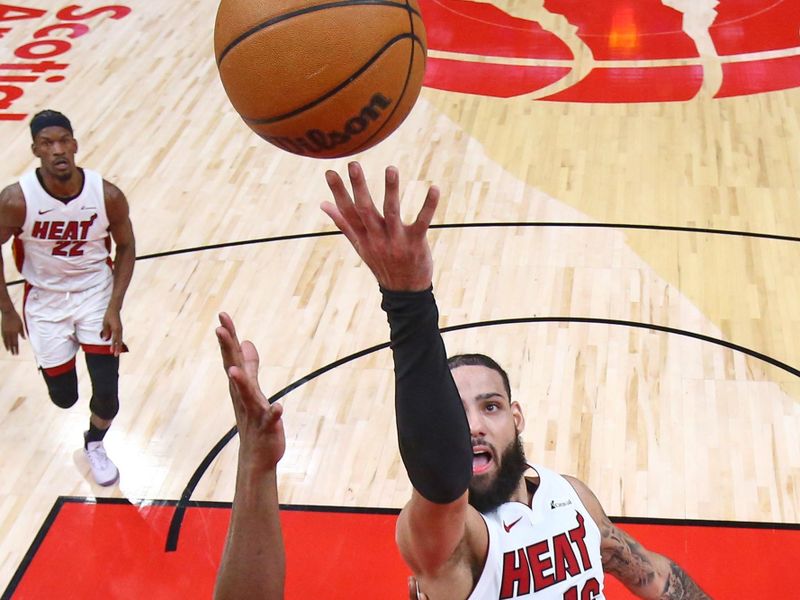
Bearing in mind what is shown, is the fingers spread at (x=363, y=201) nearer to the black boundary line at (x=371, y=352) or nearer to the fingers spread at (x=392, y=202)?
the fingers spread at (x=392, y=202)

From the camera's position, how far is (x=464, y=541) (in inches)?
116

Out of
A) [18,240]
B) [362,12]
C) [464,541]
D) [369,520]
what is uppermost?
[362,12]

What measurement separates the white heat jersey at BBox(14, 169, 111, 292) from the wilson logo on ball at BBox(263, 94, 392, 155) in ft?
7.74

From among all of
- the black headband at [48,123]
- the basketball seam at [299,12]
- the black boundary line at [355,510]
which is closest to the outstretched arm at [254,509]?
the basketball seam at [299,12]

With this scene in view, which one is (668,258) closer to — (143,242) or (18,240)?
(143,242)

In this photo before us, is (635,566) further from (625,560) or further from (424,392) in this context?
(424,392)

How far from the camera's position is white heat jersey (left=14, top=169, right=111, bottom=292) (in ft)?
17.0

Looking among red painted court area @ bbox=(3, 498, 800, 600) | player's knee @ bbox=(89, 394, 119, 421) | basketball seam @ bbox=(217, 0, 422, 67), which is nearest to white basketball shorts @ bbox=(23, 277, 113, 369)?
player's knee @ bbox=(89, 394, 119, 421)

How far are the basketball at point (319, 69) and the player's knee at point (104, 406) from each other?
253cm

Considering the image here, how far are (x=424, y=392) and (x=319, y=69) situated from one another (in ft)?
3.98

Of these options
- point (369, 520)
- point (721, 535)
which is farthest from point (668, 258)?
point (369, 520)

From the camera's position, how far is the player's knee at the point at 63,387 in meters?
5.39

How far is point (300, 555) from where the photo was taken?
16.2 feet

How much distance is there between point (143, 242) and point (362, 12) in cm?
473
